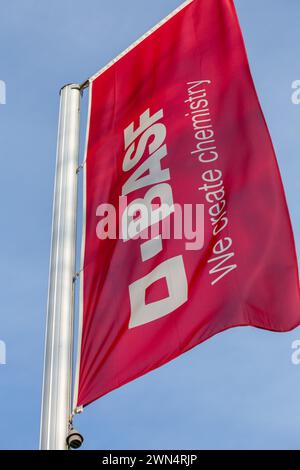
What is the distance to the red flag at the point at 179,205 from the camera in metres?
7.57

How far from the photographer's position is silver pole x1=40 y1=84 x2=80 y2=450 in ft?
25.0

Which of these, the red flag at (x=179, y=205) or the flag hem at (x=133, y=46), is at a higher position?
the flag hem at (x=133, y=46)

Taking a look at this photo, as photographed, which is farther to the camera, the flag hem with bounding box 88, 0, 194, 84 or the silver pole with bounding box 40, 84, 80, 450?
the flag hem with bounding box 88, 0, 194, 84

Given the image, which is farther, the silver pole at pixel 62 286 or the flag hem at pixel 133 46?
the flag hem at pixel 133 46

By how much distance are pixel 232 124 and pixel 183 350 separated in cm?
222

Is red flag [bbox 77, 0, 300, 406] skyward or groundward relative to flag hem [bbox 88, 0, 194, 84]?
groundward

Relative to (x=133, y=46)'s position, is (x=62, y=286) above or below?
below

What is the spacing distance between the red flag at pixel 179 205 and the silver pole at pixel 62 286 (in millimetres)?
138

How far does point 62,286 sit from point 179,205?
3.74 feet

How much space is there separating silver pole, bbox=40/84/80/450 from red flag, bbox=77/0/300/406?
0.14m

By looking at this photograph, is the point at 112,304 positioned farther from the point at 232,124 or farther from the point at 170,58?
the point at 170,58

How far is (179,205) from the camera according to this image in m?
8.29

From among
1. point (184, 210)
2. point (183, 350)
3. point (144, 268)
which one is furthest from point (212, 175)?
point (183, 350)

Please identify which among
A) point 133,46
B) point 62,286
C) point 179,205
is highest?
point 133,46
